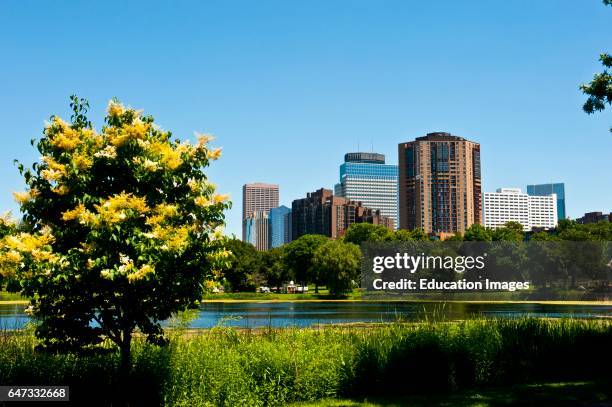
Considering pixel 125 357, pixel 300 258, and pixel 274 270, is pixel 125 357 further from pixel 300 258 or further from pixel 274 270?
pixel 300 258

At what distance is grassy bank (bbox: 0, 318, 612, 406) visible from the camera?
502 inches

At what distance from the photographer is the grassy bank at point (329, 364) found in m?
12.8

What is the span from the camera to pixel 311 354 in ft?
47.3

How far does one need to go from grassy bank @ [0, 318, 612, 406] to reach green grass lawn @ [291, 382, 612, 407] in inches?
24.1

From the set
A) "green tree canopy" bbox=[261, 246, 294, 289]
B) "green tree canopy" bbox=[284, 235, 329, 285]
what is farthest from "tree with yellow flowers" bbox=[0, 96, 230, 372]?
"green tree canopy" bbox=[284, 235, 329, 285]

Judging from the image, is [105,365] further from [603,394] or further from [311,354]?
[603,394]

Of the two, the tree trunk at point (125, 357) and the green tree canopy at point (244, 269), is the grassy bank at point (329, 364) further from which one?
the green tree canopy at point (244, 269)

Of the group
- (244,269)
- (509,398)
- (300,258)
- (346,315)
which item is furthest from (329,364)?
(300,258)

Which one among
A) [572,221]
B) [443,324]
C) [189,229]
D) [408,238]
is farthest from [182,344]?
[572,221]

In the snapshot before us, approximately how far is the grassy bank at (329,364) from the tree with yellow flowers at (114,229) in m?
1.04

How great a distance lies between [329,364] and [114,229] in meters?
6.54

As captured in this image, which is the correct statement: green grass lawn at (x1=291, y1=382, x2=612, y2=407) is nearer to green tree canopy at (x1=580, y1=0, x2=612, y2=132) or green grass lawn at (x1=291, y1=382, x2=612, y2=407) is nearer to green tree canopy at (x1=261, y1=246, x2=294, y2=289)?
green tree canopy at (x1=580, y1=0, x2=612, y2=132)

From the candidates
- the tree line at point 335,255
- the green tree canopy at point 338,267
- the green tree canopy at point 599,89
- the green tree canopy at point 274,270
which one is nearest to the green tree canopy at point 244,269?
the tree line at point 335,255

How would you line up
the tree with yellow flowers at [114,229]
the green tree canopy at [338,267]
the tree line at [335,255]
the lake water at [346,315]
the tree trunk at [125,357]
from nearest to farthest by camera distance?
the tree with yellow flowers at [114,229]
the tree trunk at [125,357]
the lake water at [346,315]
the green tree canopy at [338,267]
the tree line at [335,255]
